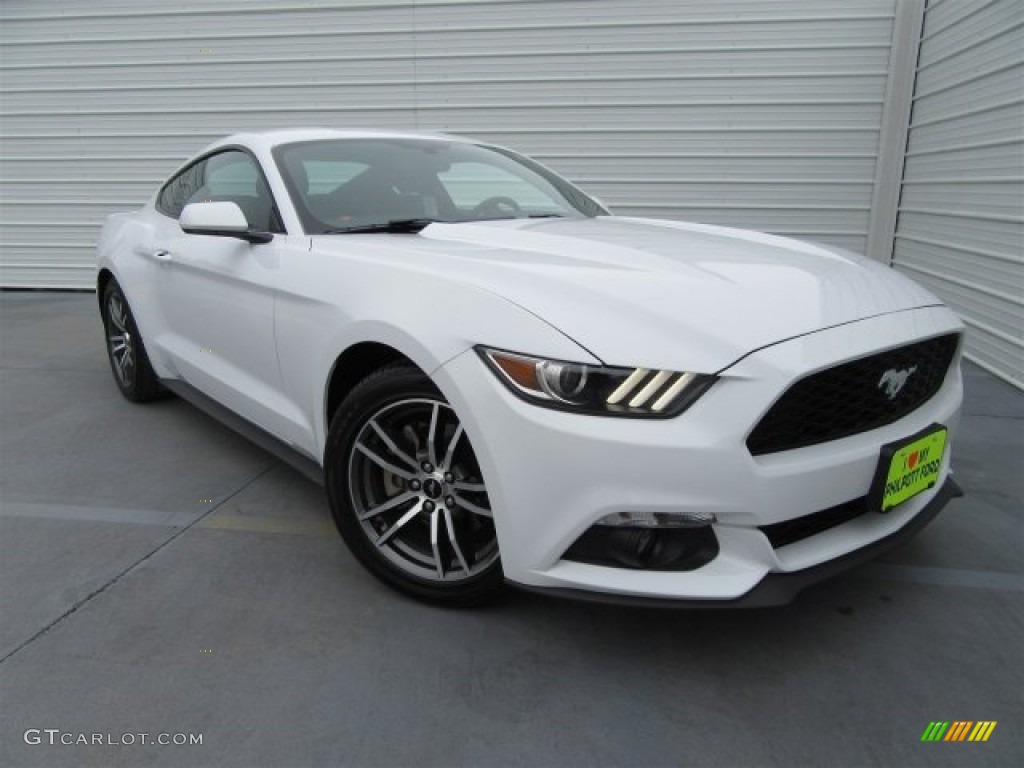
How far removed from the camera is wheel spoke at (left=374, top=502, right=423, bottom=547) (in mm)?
2152

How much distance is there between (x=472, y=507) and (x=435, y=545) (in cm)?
18

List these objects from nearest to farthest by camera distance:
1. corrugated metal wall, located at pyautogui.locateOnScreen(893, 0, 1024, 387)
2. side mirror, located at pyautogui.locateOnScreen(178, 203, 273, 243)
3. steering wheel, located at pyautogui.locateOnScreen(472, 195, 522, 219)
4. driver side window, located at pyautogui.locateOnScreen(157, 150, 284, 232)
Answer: side mirror, located at pyautogui.locateOnScreen(178, 203, 273, 243), driver side window, located at pyautogui.locateOnScreen(157, 150, 284, 232), steering wheel, located at pyautogui.locateOnScreen(472, 195, 522, 219), corrugated metal wall, located at pyautogui.locateOnScreen(893, 0, 1024, 387)

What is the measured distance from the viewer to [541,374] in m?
1.72

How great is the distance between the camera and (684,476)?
1.64m

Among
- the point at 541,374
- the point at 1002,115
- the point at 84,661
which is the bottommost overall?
the point at 84,661

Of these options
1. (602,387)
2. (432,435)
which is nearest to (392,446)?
(432,435)

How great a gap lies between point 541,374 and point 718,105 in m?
5.76

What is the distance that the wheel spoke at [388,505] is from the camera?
218cm

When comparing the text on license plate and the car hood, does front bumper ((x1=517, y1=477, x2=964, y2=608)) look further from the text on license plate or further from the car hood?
the car hood

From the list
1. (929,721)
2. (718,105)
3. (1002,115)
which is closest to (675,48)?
(718,105)

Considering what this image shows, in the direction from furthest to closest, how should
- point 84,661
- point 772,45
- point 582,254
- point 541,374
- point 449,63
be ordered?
point 449,63, point 772,45, point 582,254, point 84,661, point 541,374

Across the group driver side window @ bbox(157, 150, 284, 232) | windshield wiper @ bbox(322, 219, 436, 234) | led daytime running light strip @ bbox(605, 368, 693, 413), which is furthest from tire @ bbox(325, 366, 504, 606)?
driver side window @ bbox(157, 150, 284, 232)

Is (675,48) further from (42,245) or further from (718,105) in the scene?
(42,245)

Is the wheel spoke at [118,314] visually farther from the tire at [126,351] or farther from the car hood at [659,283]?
the car hood at [659,283]
